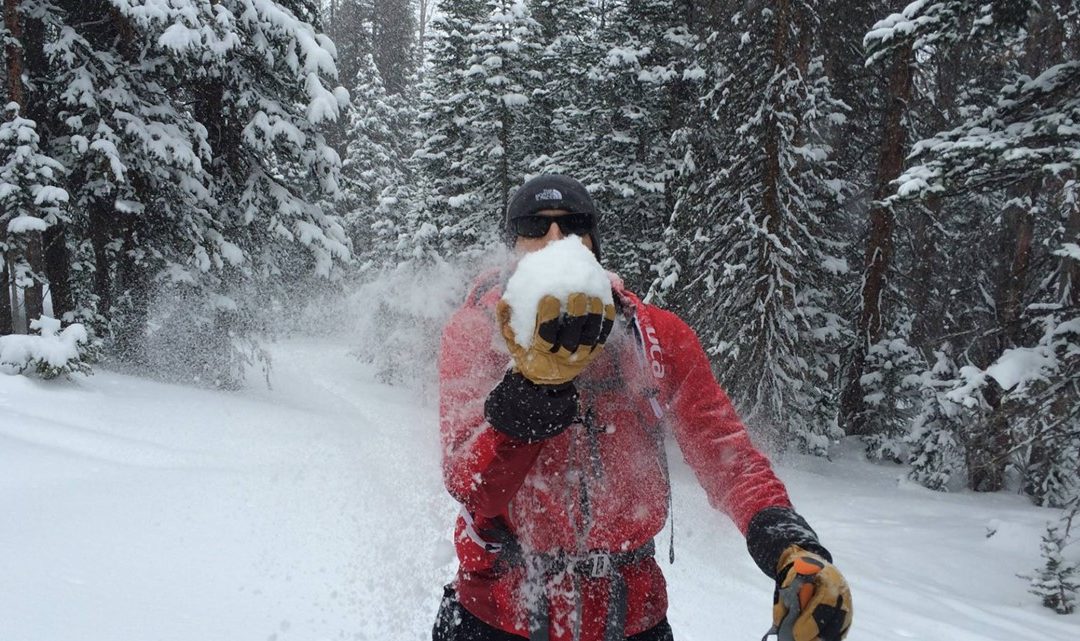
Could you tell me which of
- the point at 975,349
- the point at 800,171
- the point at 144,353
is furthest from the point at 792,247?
the point at 144,353

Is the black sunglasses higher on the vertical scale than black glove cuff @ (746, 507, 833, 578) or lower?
higher

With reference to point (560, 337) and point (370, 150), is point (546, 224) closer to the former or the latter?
point (560, 337)

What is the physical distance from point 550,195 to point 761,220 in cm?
1125

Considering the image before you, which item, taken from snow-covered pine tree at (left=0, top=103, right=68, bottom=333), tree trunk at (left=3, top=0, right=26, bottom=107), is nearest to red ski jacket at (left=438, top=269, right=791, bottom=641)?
snow-covered pine tree at (left=0, top=103, right=68, bottom=333)

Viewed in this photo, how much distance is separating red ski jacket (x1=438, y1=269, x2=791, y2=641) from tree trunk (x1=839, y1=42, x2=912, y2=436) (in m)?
12.9

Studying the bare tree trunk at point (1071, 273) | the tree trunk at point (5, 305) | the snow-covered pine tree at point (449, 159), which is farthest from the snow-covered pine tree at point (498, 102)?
the bare tree trunk at point (1071, 273)

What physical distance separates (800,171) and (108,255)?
13252 millimetres

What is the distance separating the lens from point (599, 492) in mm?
1759

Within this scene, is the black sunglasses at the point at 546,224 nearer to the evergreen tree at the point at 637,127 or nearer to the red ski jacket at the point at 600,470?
the red ski jacket at the point at 600,470

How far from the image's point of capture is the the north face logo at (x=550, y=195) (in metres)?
1.95

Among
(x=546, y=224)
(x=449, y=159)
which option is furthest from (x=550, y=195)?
(x=449, y=159)

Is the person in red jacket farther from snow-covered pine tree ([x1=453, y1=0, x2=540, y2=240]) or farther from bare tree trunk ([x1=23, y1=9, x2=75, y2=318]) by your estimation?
snow-covered pine tree ([x1=453, y1=0, x2=540, y2=240])

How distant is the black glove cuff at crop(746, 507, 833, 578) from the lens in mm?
1659

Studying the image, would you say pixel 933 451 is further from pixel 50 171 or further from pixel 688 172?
pixel 50 171
